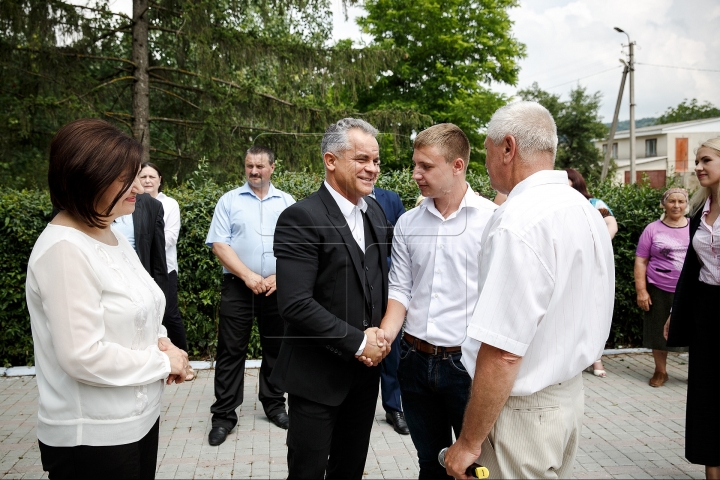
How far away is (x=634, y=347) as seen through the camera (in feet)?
26.6

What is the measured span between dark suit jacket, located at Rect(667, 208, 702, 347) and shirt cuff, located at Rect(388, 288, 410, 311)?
2.10 metres

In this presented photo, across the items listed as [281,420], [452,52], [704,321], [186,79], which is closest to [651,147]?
[452,52]

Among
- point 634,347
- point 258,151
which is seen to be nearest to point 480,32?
point 634,347

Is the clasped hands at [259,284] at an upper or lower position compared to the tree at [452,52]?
lower

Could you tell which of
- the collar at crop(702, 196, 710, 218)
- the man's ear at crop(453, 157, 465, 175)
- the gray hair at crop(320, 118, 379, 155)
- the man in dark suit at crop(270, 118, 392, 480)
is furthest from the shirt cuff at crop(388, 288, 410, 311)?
the collar at crop(702, 196, 710, 218)

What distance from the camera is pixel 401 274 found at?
10.7ft

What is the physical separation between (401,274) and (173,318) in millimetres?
3404

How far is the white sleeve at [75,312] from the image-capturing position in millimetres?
2049

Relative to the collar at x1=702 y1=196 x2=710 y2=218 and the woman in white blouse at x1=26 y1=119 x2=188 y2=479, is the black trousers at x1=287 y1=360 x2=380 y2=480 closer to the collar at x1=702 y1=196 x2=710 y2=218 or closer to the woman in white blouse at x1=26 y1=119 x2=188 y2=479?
the woman in white blouse at x1=26 y1=119 x2=188 y2=479

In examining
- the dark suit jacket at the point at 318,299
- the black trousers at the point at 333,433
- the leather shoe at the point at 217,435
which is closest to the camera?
the dark suit jacket at the point at 318,299

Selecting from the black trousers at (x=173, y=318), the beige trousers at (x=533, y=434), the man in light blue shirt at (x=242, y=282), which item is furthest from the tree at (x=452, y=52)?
the beige trousers at (x=533, y=434)

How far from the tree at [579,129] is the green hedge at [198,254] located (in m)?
40.0

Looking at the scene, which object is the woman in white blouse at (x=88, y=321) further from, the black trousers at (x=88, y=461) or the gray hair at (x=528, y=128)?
the gray hair at (x=528, y=128)

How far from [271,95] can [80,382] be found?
11.2 m
